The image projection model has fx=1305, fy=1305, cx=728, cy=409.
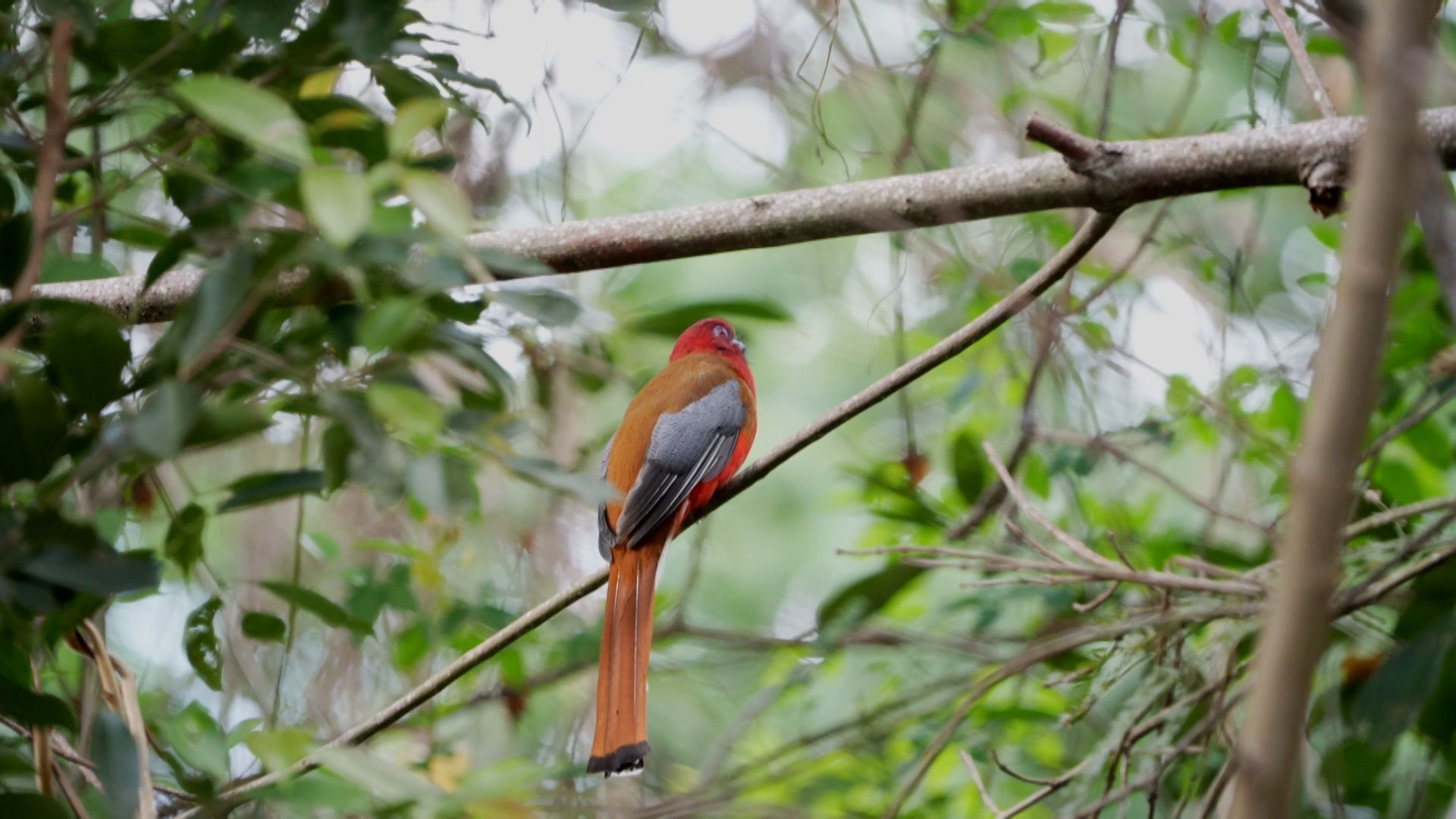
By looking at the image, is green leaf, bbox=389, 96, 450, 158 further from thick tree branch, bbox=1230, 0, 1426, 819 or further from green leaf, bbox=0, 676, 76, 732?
thick tree branch, bbox=1230, 0, 1426, 819

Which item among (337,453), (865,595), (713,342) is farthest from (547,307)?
(713,342)

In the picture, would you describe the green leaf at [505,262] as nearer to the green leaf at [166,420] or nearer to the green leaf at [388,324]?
the green leaf at [388,324]

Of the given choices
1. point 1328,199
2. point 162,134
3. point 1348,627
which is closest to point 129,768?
point 162,134

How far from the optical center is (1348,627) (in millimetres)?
3135

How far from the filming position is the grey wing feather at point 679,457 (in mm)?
3293

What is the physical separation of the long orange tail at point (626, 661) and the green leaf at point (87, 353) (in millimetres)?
1480

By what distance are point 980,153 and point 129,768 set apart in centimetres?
353

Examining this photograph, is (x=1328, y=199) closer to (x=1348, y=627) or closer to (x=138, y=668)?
(x=1348, y=627)

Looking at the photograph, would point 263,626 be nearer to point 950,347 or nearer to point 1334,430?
point 950,347

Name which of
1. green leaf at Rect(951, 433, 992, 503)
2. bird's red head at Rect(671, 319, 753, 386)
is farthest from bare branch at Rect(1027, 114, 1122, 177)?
bird's red head at Rect(671, 319, 753, 386)

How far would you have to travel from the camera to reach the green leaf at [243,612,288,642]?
2.26m

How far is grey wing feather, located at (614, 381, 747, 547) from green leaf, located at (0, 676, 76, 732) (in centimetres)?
176

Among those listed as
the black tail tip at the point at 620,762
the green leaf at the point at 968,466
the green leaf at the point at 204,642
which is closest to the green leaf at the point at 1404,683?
the green leaf at the point at 968,466

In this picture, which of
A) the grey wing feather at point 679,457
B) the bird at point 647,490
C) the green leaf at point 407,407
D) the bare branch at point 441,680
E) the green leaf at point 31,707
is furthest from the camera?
the grey wing feather at point 679,457
